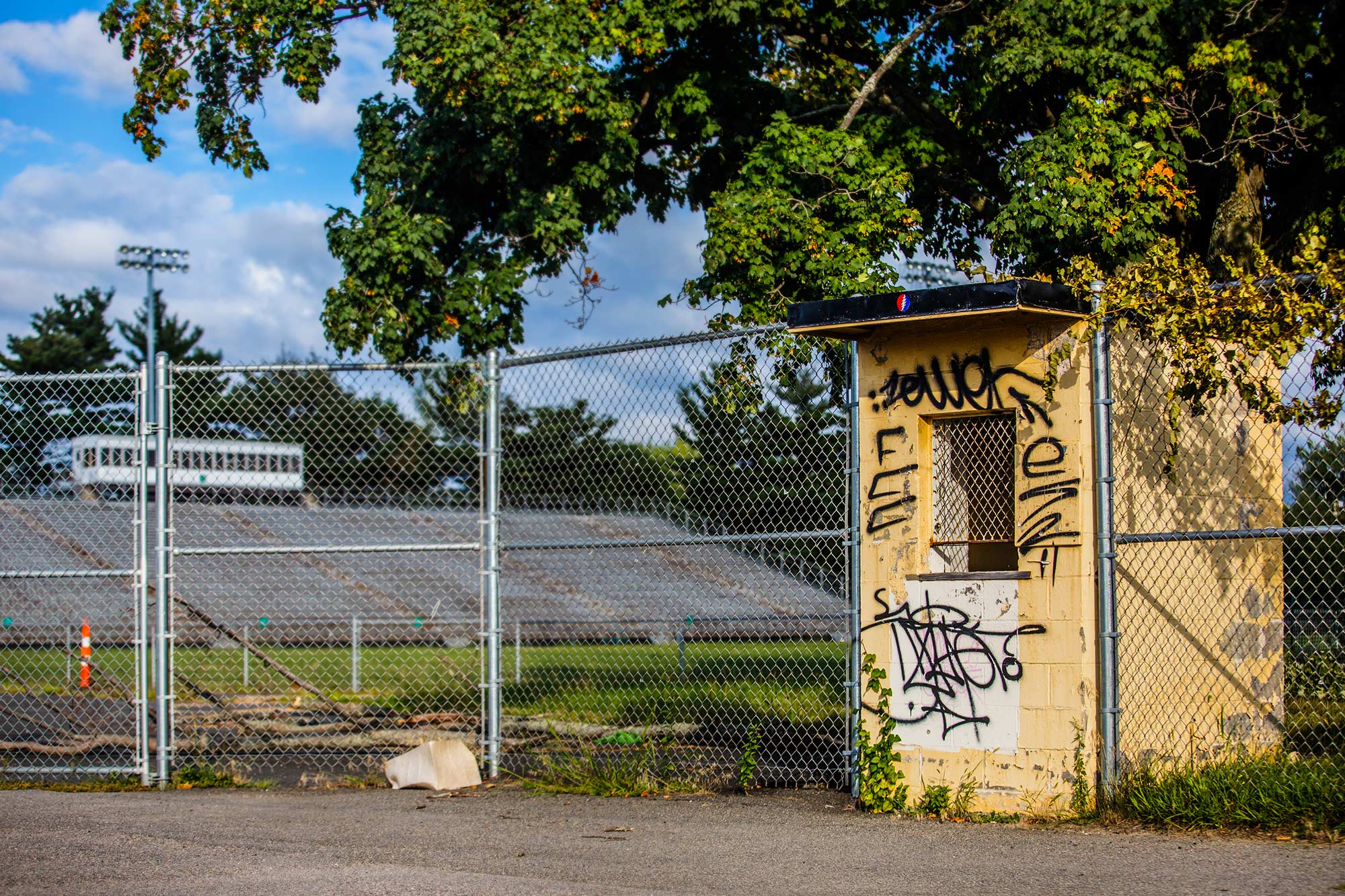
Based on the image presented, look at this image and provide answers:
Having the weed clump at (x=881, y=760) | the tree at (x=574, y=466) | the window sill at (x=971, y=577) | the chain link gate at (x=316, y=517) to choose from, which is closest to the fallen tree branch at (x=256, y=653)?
the chain link gate at (x=316, y=517)

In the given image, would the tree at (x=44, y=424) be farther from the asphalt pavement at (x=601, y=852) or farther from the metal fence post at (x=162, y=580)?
the asphalt pavement at (x=601, y=852)

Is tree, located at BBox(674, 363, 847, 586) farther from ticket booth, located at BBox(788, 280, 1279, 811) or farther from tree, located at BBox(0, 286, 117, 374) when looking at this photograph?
tree, located at BBox(0, 286, 117, 374)

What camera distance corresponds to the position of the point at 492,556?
25.9 ft

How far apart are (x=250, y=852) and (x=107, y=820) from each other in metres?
1.32

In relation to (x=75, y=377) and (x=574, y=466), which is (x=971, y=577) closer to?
(x=574, y=466)

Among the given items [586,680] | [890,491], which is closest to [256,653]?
[890,491]

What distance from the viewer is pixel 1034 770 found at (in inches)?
251

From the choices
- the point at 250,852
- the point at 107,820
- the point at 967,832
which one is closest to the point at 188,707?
the point at 107,820

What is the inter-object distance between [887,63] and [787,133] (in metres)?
1.30

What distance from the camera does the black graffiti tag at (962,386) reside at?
6.65 meters

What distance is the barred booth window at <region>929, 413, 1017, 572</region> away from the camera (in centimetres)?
745

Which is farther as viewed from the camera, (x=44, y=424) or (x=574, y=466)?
(x=44, y=424)

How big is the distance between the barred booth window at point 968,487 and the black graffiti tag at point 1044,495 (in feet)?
1.67

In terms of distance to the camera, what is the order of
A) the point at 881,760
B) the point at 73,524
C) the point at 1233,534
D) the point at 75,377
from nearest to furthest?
the point at 1233,534
the point at 881,760
the point at 75,377
the point at 73,524
